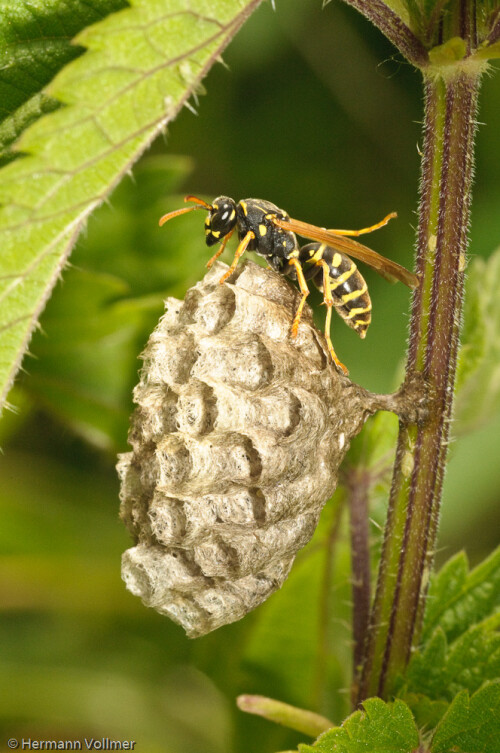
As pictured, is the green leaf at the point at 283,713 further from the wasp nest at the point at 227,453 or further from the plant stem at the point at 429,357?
the wasp nest at the point at 227,453

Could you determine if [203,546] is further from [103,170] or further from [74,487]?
[74,487]

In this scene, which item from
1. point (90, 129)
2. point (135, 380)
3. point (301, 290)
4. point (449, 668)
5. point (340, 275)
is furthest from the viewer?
point (135, 380)

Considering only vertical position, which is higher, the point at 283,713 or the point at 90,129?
the point at 90,129

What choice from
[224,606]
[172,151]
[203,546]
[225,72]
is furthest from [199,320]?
[225,72]

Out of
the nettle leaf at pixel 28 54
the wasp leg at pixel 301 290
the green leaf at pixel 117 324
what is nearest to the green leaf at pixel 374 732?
the wasp leg at pixel 301 290

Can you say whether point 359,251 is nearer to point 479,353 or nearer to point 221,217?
point 221,217

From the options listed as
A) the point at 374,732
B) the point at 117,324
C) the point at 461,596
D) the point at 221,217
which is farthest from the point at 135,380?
the point at 374,732

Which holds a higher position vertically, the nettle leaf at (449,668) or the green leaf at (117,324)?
the green leaf at (117,324)
